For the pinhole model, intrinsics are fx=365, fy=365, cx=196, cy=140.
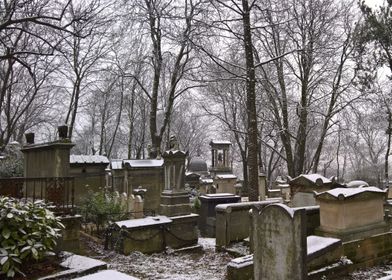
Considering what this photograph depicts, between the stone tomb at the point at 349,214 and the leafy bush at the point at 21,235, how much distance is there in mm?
5751

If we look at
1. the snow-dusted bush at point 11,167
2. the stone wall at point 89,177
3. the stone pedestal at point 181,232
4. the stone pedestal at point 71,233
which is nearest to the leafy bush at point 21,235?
the stone pedestal at point 71,233

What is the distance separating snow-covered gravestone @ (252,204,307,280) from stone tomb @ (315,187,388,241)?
301cm

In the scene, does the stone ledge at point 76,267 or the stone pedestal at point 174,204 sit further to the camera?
the stone pedestal at point 174,204

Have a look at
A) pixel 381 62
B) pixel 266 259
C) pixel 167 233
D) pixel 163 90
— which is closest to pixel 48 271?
pixel 266 259

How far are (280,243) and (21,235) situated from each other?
4003 mm

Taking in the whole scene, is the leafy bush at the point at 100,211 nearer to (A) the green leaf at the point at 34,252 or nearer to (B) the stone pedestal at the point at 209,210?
(B) the stone pedestal at the point at 209,210

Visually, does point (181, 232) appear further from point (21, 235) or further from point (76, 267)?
point (21, 235)

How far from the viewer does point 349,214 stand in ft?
26.7

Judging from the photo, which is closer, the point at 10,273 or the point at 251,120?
the point at 10,273

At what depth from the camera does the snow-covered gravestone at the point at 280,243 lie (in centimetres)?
524

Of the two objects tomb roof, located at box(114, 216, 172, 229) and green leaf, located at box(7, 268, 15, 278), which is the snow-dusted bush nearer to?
tomb roof, located at box(114, 216, 172, 229)

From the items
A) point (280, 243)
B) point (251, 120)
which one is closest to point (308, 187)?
point (251, 120)

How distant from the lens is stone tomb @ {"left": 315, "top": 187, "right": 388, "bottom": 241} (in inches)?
316

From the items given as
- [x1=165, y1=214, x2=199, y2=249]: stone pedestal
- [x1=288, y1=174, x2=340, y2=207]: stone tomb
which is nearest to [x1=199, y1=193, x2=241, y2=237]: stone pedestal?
[x1=165, y1=214, x2=199, y2=249]: stone pedestal
